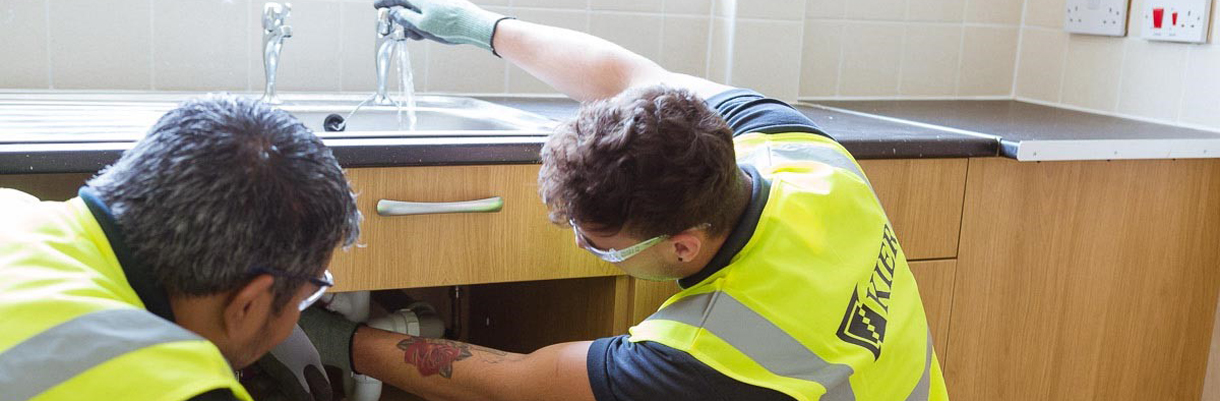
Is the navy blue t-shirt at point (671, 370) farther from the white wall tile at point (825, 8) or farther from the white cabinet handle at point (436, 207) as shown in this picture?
the white wall tile at point (825, 8)

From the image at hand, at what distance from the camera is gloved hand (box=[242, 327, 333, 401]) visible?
1.39 m

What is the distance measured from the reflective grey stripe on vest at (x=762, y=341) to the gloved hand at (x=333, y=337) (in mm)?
477

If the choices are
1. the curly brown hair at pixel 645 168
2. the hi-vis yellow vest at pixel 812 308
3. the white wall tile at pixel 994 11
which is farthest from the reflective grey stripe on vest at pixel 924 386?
the white wall tile at pixel 994 11

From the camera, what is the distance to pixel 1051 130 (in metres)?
2.08

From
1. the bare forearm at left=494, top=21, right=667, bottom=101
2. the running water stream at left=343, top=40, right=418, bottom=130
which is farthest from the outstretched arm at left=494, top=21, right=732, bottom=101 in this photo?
the running water stream at left=343, top=40, right=418, bottom=130

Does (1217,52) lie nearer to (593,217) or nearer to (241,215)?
(593,217)

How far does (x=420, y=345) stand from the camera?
1.43 meters

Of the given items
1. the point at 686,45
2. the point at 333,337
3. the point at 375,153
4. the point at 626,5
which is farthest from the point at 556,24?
the point at 333,337

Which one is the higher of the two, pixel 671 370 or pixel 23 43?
pixel 23 43

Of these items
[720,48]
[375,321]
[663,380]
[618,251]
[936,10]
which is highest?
[936,10]

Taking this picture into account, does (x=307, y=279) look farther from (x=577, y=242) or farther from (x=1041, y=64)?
(x=1041, y=64)

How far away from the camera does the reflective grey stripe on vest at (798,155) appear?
4.57ft

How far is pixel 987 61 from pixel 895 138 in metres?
0.97

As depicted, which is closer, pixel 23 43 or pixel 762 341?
pixel 762 341
